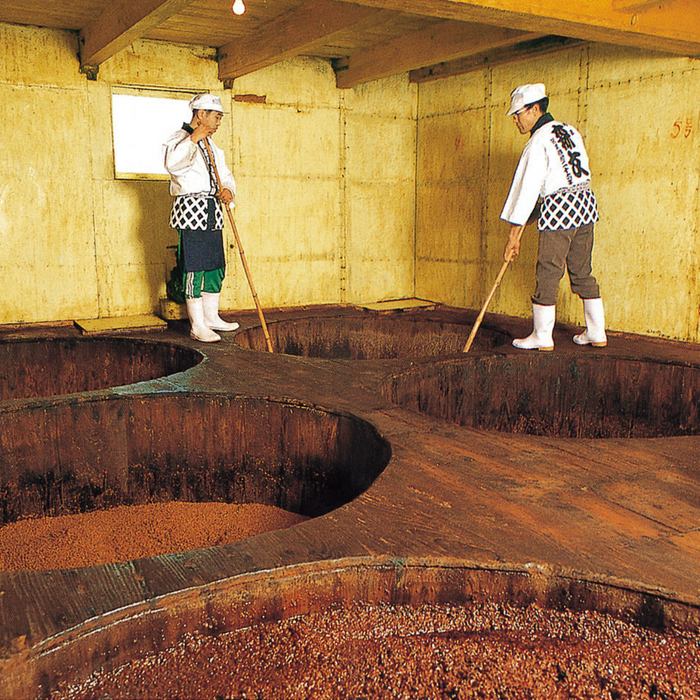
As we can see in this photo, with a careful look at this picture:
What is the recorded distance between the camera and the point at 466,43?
18.9 feet

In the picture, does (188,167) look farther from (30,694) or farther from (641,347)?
(30,694)

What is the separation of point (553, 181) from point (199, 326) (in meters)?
2.77

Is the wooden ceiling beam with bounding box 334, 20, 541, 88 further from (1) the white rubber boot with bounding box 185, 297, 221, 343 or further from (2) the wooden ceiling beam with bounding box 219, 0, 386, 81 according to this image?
(1) the white rubber boot with bounding box 185, 297, 221, 343

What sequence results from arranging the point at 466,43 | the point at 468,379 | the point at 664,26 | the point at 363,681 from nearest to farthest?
the point at 363,681
the point at 664,26
the point at 468,379
the point at 466,43

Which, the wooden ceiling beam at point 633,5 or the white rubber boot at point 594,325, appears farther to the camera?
the white rubber boot at point 594,325

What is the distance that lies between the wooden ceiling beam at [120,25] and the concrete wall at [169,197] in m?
0.34

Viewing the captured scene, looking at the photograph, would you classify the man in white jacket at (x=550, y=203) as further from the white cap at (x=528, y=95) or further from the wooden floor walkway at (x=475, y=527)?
the wooden floor walkway at (x=475, y=527)

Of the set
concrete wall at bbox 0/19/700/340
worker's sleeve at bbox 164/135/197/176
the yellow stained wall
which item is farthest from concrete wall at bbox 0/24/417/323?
worker's sleeve at bbox 164/135/197/176

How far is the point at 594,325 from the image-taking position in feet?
17.2

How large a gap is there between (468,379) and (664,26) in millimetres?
2599

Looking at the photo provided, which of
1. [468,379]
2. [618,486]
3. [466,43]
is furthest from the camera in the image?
[466,43]

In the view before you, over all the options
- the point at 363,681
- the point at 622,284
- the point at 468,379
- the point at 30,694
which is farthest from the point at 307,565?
the point at 622,284

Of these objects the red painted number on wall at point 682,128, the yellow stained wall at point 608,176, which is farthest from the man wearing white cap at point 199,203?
the red painted number on wall at point 682,128

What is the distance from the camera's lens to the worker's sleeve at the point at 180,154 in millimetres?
5000
